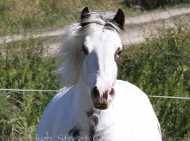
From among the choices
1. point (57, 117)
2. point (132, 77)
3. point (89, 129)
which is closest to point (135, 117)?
point (89, 129)

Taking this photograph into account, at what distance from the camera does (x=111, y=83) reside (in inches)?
176

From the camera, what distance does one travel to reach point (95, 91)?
4.39m

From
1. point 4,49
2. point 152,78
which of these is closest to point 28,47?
point 4,49

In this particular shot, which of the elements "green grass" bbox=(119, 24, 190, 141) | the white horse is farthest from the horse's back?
"green grass" bbox=(119, 24, 190, 141)

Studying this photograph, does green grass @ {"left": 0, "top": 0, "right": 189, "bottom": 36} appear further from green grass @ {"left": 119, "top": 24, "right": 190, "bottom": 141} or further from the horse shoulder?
the horse shoulder

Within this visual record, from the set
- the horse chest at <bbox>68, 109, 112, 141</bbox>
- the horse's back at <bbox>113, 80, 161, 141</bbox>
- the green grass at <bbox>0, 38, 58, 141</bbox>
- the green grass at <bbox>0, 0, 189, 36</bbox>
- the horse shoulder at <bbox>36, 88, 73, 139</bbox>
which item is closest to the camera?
the horse chest at <bbox>68, 109, 112, 141</bbox>

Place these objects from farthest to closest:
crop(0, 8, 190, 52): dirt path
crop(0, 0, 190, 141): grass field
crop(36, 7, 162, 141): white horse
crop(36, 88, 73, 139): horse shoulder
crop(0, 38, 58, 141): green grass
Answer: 1. crop(0, 8, 190, 52): dirt path
2. crop(0, 0, 190, 141): grass field
3. crop(0, 38, 58, 141): green grass
4. crop(36, 88, 73, 139): horse shoulder
5. crop(36, 7, 162, 141): white horse


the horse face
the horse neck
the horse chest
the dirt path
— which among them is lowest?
the horse chest

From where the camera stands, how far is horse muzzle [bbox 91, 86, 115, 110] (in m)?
4.34

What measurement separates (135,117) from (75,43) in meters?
0.75

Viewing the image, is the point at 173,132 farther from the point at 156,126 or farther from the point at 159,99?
the point at 156,126

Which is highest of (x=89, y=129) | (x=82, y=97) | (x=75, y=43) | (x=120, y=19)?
(x=120, y=19)

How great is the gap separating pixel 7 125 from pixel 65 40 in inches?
160

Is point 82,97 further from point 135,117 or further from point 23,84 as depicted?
point 23,84
